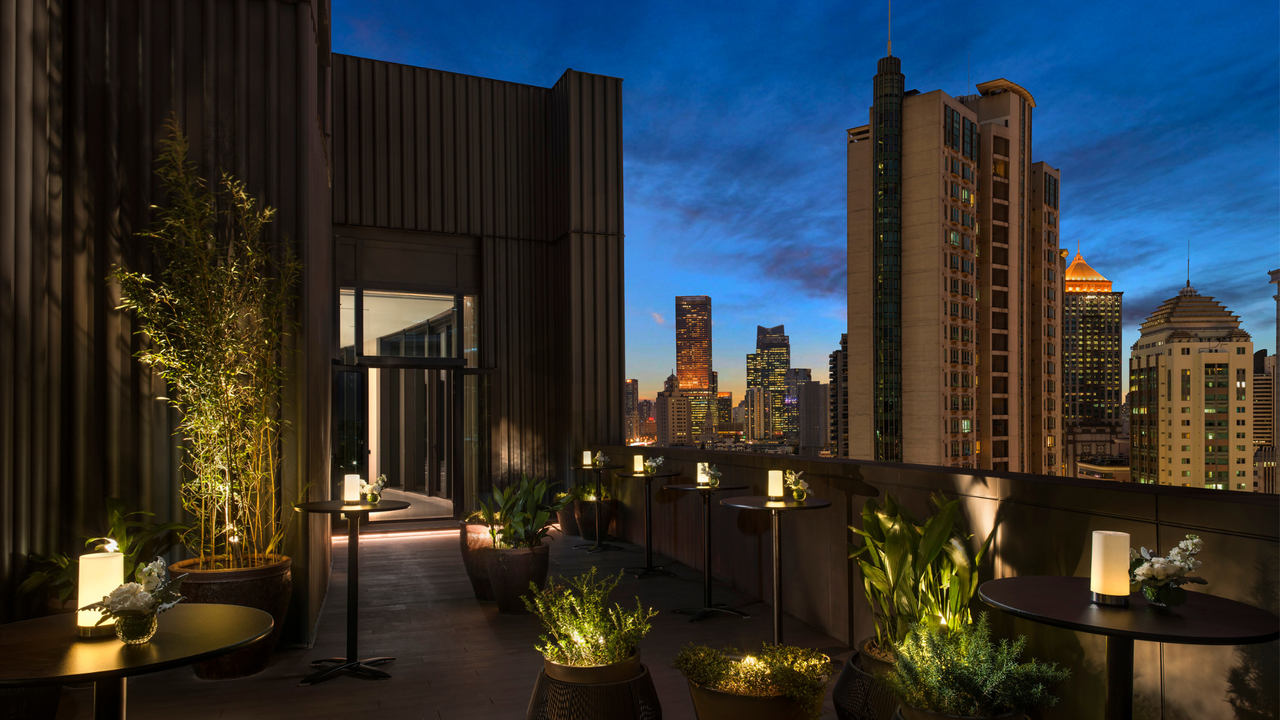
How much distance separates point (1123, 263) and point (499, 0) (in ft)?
296

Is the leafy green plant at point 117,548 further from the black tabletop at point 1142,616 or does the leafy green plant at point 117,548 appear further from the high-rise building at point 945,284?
A: the high-rise building at point 945,284

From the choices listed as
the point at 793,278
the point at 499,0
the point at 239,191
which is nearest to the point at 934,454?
the point at 793,278

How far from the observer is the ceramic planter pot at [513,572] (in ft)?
15.1

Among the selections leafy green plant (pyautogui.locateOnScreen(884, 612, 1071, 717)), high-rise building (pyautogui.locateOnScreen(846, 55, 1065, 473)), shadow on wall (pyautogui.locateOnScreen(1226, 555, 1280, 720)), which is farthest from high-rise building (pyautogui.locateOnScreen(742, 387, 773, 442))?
shadow on wall (pyautogui.locateOnScreen(1226, 555, 1280, 720))

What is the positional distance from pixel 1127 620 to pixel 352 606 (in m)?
3.31

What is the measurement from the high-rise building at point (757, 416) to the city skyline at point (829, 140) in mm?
8711

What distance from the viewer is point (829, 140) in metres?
65.2

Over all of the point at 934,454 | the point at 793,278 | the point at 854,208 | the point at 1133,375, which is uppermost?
the point at 854,208

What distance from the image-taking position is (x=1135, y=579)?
1.74 metres

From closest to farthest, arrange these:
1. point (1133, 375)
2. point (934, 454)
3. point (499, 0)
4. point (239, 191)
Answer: point (239, 191) → point (499, 0) → point (934, 454) → point (1133, 375)

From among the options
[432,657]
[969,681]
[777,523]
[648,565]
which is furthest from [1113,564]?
[648,565]

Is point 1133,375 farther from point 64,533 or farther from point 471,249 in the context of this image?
point 64,533

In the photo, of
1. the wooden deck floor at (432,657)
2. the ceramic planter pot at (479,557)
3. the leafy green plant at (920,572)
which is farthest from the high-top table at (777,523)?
the ceramic planter pot at (479,557)

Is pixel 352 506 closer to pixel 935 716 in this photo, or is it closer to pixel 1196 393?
pixel 935 716
